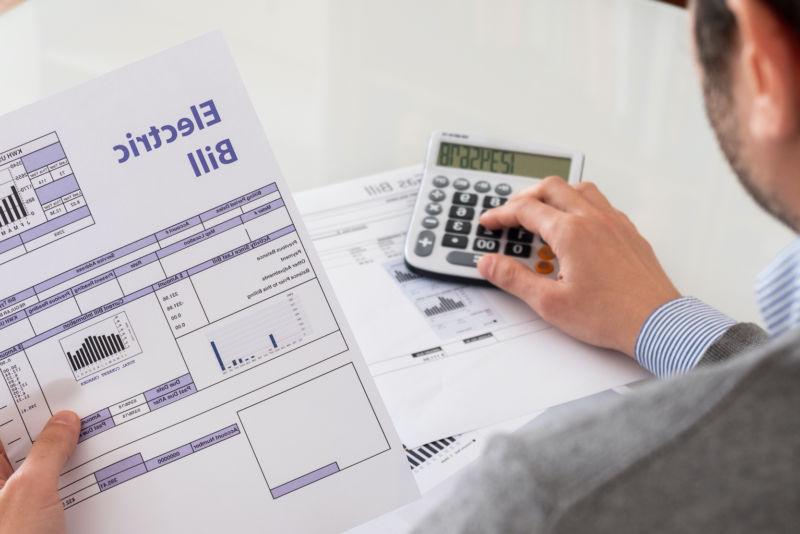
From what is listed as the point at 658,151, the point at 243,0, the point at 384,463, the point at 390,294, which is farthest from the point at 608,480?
the point at 243,0

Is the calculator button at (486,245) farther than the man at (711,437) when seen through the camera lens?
Yes

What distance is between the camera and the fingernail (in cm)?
60

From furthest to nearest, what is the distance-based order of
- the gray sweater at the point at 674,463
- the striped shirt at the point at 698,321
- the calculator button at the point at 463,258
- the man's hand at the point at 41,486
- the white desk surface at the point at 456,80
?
the white desk surface at the point at 456,80 < the calculator button at the point at 463,258 < the striped shirt at the point at 698,321 < the man's hand at the point at 41,486 < the gray sweater at the point at 674,463

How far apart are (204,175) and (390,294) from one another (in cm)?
24

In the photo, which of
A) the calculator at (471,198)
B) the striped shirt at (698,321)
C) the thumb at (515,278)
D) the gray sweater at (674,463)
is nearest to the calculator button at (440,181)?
the calculator at (471,198)

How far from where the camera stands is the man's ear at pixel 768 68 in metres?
0.41

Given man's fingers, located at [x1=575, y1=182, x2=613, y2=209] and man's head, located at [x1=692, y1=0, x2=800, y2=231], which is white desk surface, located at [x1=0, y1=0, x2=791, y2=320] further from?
man's head, located at [x1=692, y1=0, x2=800, y2=231]

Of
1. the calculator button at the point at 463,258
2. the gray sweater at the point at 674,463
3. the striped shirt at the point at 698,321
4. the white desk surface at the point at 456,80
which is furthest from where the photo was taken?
the white desk surface at the point at 456,80

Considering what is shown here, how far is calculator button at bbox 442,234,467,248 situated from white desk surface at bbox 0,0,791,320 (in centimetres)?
14

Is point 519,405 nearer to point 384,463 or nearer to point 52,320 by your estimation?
point 384,463

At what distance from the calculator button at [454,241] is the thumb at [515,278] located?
3cm

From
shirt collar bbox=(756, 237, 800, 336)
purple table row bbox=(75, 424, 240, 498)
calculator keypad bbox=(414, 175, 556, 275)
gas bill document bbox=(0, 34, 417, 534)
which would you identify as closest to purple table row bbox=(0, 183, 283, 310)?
gas bill document bbox=(0, 34, 417, 534)

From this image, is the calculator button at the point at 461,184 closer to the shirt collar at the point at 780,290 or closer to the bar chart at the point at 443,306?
the bar chart at the point at 443,306

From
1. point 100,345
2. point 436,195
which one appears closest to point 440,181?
point 436,195
